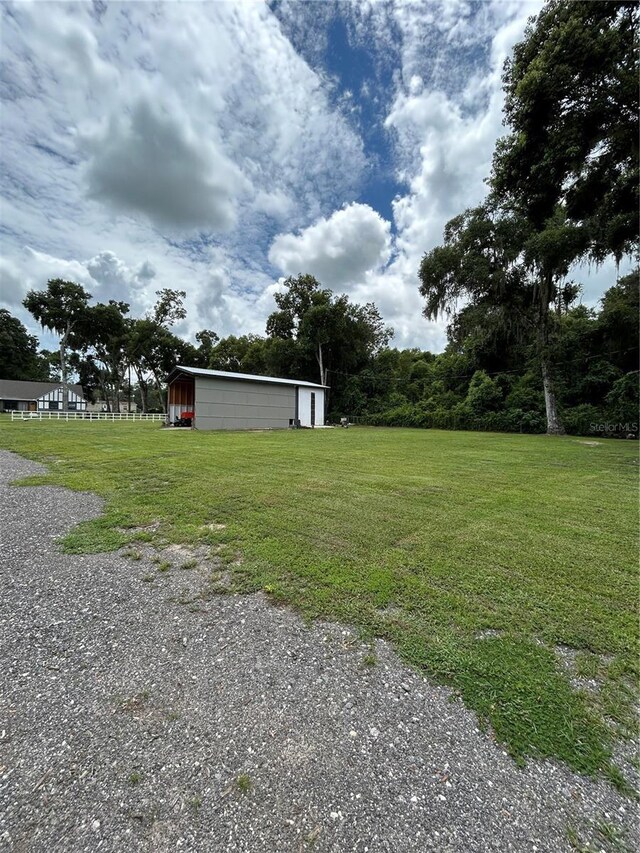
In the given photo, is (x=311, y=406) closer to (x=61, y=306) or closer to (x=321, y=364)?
(x=321, y=364)

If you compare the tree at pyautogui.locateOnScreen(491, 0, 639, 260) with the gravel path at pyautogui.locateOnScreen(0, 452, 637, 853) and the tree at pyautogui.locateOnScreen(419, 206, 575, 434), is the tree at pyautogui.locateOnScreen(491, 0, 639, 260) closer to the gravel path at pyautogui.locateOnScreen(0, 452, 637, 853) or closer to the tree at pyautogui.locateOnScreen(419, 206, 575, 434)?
the tree at pyautogui.locateOnScreen(419, 206, 575, 434)

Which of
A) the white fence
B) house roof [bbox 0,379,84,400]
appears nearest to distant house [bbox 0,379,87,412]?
house roof [bbox 0,379,84,400]

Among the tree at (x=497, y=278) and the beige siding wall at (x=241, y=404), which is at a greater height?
the tree at (x=497, y=278)

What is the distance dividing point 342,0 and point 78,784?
1341cm

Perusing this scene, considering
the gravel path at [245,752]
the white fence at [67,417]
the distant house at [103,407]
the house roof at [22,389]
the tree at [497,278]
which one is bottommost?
the gravel path at [245,752]


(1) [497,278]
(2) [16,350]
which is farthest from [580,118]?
(2) [16,350]

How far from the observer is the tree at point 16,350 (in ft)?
145

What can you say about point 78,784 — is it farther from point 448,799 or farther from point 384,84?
point 384,84

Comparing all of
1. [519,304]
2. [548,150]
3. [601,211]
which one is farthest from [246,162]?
[519,304]

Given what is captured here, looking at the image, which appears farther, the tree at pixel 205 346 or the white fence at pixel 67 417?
the tree at pixel 205 346

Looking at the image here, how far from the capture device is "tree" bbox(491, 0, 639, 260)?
7988 millimetres

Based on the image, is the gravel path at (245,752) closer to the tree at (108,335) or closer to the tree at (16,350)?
the tree at (108,335)

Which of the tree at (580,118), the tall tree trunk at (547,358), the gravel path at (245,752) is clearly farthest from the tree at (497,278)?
the gravel path at (245,752)

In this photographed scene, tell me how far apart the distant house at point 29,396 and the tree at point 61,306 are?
1065 cm
